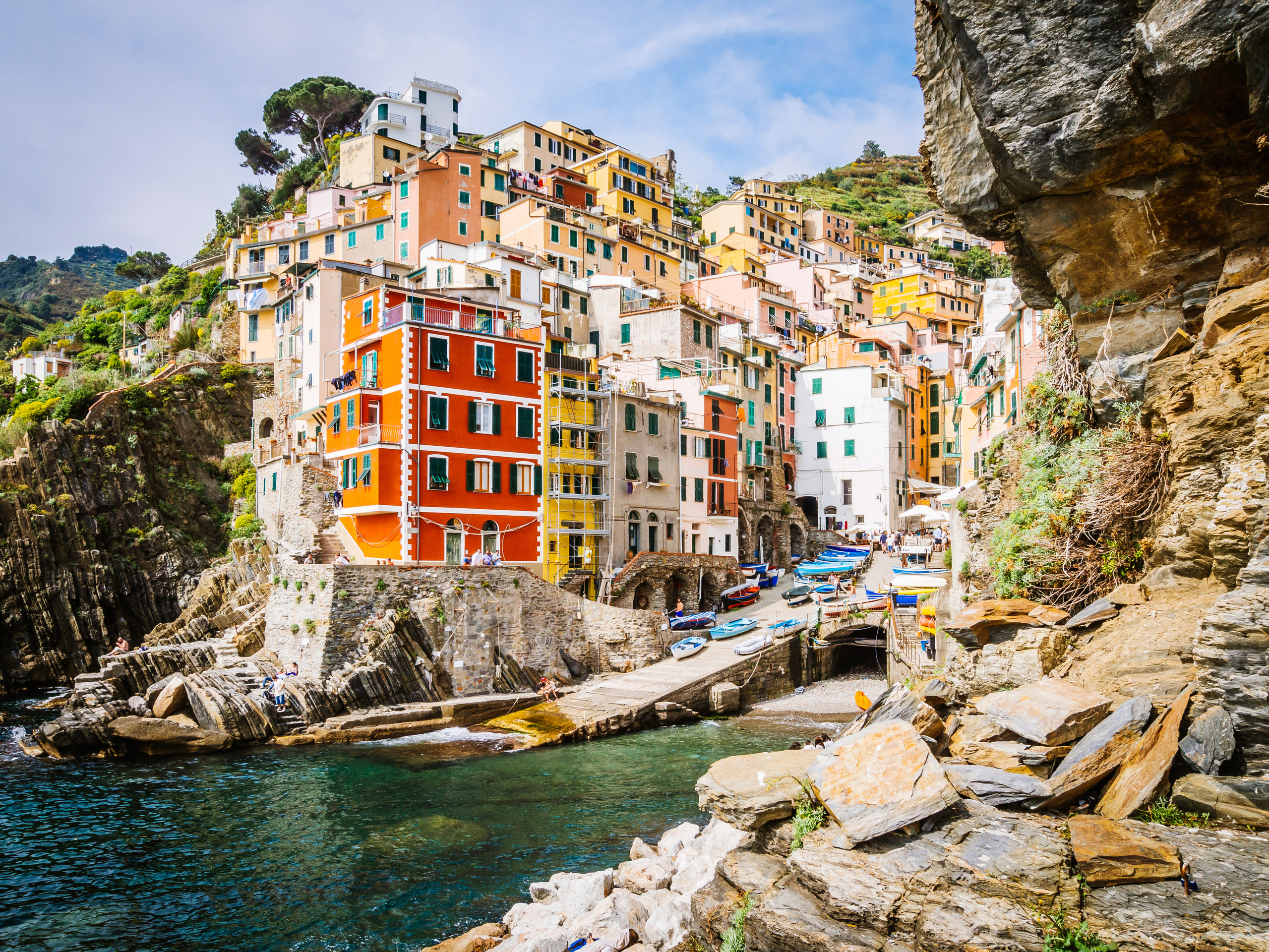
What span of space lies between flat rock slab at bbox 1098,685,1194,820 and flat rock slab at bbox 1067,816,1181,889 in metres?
0.29

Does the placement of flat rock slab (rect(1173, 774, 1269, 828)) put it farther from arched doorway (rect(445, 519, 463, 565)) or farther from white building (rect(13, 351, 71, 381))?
white building (rect(13, 351, 71, 381))

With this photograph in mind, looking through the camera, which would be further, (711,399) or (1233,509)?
(711,399)

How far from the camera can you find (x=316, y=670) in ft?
101

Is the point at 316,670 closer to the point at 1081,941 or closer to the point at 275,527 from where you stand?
the point at 275,527

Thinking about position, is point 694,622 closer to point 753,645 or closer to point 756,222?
point 753,645

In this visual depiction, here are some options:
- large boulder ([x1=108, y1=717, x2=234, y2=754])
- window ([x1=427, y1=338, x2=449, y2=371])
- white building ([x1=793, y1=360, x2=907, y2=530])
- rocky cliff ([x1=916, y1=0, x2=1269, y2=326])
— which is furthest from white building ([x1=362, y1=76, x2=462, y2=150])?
rocky cliff ([x1=916, y1=0, x2=1269, y2=326])

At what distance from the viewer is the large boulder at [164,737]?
26969 millimetres

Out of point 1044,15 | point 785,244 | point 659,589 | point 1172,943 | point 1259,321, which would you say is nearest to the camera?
point 1172,943

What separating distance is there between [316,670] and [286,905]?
15.7 m

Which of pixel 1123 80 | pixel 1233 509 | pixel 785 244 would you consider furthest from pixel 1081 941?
pixel 785 244

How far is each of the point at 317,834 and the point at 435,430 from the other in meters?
19.6

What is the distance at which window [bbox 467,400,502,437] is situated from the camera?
37.6 m

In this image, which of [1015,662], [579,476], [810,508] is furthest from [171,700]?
[810,508]

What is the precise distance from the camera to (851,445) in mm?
63031
